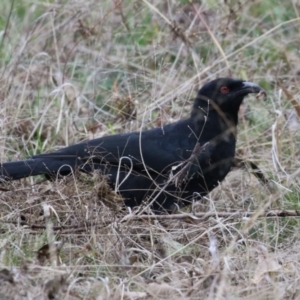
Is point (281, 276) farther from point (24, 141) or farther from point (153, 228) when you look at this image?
point (24, 141)

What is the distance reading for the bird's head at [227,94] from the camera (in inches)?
237

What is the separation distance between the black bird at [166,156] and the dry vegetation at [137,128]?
18 centimetres

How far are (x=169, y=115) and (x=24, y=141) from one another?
1156 mm

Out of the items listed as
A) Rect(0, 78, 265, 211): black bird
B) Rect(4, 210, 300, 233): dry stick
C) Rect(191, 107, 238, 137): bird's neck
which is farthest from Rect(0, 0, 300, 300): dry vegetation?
Rect(191, 107, 238, 137): bird's neck

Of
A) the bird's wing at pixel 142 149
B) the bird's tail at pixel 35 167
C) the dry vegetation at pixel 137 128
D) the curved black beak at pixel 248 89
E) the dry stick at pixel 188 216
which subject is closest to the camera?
the dry vegetation at pixel 137 128

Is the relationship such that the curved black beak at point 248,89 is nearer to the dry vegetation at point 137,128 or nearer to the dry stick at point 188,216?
the dry vegetation at point 137,128

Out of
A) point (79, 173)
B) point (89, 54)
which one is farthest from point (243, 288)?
point (89, 54)

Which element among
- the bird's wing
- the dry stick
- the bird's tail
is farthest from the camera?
the bird's wing

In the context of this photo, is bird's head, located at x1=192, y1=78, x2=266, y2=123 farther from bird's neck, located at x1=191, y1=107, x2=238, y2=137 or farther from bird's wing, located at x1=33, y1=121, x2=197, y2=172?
bird's wing, located at x1=33, y1=121, x2=197, y2=172

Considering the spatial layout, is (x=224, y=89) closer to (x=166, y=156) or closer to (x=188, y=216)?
(x=166, y=156)

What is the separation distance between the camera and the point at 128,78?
7.00 metres

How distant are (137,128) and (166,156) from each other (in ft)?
2.66

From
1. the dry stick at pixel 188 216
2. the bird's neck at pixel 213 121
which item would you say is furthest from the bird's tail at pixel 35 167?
the bird's neck at pixel 213 121

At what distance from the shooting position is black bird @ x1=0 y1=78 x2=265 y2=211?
5578mm
